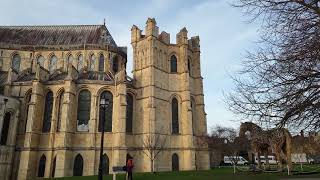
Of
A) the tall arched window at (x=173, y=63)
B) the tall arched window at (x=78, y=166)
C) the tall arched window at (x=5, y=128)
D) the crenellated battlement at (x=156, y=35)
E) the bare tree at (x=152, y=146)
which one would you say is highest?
the crenellated battlement at (x=156, y=35)

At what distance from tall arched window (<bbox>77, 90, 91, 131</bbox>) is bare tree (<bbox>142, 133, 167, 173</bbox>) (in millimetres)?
6660

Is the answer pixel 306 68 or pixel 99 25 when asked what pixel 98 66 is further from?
pixel 306 68

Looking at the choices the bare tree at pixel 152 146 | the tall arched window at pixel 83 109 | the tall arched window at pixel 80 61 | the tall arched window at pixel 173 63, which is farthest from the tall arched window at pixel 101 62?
the bare tree at pixel 152 146

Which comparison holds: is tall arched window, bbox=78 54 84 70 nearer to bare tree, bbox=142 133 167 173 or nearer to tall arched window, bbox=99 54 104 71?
tall arched window, bbox=99 54 104 71

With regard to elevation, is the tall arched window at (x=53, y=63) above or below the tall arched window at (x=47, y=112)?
above

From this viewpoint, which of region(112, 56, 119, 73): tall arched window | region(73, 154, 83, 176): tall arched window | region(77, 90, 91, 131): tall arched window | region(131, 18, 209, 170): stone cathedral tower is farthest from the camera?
region(112, 56, 119, 73): tall arched window

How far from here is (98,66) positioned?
3753cm

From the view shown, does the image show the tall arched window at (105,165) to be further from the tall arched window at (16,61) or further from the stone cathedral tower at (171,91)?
the tall arched window at (16,61)

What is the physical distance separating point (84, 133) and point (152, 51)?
12.5 metres

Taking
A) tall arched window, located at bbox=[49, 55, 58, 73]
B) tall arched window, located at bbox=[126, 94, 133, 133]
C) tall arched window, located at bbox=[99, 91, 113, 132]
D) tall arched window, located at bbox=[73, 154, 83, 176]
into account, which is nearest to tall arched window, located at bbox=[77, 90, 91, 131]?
tall arched window, located at bbox=[99, 91, 113, 132]

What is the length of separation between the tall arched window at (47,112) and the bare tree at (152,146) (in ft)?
35.4

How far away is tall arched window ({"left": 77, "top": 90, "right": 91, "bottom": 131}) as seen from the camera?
31609 millimetres

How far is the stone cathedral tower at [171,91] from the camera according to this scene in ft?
111

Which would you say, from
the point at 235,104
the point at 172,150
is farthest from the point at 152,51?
the point at 235,104
